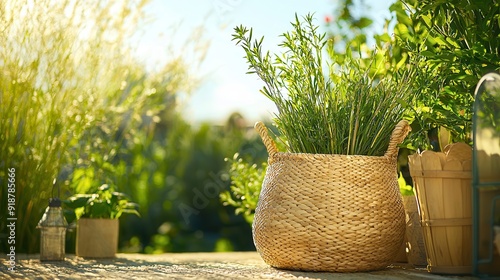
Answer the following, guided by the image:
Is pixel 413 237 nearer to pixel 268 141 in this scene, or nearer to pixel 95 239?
pixel 268 141

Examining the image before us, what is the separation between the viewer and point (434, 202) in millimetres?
2676

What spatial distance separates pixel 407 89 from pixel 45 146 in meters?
1.93

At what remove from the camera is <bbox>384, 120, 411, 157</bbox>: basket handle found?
9.12ft

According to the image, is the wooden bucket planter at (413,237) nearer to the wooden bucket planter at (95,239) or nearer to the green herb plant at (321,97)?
the green herb plant at (321,97)

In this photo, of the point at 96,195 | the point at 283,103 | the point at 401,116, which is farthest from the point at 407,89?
the point at 96,195

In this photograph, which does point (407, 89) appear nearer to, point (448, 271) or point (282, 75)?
point (282, 75)

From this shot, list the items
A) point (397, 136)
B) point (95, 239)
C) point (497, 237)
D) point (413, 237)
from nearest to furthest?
point (497, 237), point (397, 136), point (413, 237), point (95, 239)

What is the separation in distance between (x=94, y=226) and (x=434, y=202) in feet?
5.68

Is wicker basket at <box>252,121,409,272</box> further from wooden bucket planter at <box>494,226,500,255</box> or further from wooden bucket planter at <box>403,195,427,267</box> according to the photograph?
wooden bucket planter at <box>494,226,500,255</box>

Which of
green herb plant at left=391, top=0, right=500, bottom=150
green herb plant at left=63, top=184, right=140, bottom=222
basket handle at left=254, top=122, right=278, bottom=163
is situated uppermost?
green herb plant at left=391, top=0, right=500, bottom=150

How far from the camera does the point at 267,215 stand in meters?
2.84

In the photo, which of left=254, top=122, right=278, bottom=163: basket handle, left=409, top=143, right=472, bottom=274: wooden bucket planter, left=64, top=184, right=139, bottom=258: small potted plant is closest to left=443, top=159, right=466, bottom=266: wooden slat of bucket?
left=409, top=143, right=472, bottom=274: wooden bucket planter

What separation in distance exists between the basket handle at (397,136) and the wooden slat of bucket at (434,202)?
6.4 inches

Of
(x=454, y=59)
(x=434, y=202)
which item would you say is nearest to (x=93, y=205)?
(x=434, y=202)
